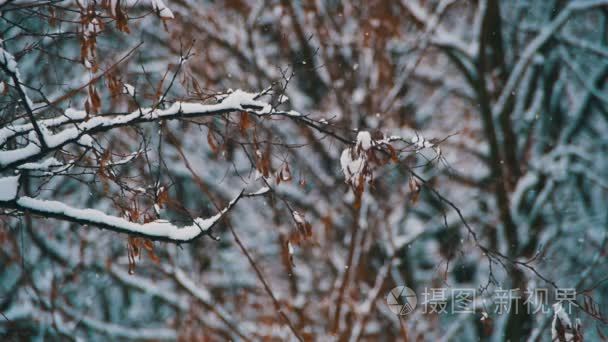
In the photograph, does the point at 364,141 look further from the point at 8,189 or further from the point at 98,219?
the point at 8,189

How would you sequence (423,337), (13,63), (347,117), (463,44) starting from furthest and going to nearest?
(463,44) < (347,117) < (423,337) < (13,63)

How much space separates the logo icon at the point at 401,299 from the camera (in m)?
7.30

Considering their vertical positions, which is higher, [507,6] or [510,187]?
[507,6]

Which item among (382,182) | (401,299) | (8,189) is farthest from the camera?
(382,182)

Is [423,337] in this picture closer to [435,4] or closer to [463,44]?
[463,44]

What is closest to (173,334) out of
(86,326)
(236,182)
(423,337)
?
(86,326)

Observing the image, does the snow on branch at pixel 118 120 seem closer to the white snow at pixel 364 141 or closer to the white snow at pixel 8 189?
the white snow at pixel 8 189

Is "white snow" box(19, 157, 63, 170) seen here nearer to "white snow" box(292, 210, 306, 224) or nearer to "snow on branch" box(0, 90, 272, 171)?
"snow on branch" box(0, 90, 272, 171)

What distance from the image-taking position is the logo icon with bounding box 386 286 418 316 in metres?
7.30

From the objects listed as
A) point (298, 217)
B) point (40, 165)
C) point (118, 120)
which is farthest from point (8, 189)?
point (298, 217)

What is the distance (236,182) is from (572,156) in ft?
14.6

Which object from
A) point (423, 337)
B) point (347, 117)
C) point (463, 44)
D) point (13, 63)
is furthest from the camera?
point (463, 44)

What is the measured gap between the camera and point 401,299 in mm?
7453

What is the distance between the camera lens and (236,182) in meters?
9.41
